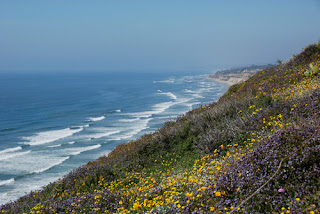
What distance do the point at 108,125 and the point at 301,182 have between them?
49604 millimetres

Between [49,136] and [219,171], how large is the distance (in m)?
45.0

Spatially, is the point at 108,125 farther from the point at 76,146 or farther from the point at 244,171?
the point at 244,171

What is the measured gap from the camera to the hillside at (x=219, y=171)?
15.2 ft

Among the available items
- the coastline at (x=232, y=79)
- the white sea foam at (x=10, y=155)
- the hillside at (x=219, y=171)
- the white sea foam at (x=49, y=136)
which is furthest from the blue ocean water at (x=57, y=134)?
the coastline at (x=232, y=79)

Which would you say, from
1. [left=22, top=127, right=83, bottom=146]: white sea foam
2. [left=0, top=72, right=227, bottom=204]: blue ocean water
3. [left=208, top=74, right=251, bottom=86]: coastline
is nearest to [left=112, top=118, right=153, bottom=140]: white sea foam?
[left=0, top=72, right=227, bottom=204]: blue ocean water

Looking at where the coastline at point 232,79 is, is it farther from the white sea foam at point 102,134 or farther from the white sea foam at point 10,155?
the white sea foam at point 10,155

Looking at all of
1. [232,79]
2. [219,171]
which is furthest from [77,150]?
[232,79]

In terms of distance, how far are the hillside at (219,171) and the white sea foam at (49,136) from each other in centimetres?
3469

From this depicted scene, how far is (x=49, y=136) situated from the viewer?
4569 centimetres

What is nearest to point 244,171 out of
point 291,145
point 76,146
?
point 291,145

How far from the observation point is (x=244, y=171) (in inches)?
207

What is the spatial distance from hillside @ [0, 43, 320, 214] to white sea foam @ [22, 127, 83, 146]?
3469cm

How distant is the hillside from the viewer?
462cm

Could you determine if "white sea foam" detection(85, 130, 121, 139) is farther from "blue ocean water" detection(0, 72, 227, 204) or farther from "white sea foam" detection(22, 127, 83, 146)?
"white sea foam" detection(22, 127, 83, 146)
